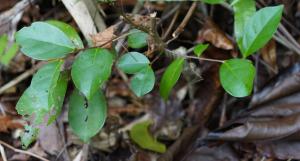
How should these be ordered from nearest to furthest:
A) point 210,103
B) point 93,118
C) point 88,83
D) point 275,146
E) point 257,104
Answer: point 88,83 < point 93,118 < point 275,146 < point 257,104 < point 210,103

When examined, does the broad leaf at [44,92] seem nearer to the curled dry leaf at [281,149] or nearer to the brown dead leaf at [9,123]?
the brown dead leaf at [9,123]

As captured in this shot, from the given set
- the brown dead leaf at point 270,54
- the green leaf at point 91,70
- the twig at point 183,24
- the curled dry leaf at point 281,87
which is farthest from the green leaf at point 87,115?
the brown dead leaf at point 270,54

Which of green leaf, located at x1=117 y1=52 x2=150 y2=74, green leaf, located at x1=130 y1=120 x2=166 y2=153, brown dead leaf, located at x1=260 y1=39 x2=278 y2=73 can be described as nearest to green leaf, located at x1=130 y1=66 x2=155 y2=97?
green leaf, located at x1=117 y1=52 x2=150 y2=74

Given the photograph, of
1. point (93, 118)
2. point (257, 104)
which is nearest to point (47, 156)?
point (93, 118)

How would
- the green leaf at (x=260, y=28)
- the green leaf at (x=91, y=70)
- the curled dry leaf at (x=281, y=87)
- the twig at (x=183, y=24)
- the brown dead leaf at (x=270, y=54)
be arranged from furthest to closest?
1. the brown dead leaf at (x=270, y=54)
2. the curled dry leaf at (x=281, y=87)
3. the twig at (x=183, y=24)
4. the green leaf at (x=260, y=28)
5. the green leaf at (x=91, y=70)

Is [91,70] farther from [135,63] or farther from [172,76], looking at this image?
[172,76]

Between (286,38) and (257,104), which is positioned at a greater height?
(286,38)

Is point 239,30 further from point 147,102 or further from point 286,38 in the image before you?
point 147,102
